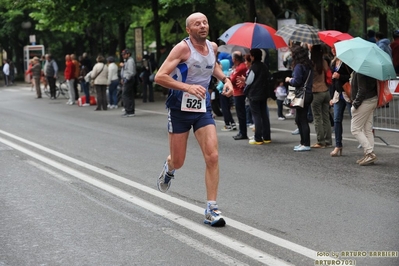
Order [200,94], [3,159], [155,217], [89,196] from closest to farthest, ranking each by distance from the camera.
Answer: [200,94] → [155,217] → [89,196] → [3,159]

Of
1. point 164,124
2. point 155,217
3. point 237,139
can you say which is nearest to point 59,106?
point 164,124

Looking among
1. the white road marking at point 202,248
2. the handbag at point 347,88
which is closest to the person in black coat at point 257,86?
the handbag at point 347,88

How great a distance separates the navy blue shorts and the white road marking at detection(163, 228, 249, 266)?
953 mm

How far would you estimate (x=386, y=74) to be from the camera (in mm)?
10977

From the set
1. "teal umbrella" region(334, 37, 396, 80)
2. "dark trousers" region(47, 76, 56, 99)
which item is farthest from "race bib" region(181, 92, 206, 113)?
"dark trousers" region(47, 76, 56, 99)

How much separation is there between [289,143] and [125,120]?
22.7 feet

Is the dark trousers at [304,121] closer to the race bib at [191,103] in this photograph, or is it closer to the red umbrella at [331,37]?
the red umbrella at [331,37]

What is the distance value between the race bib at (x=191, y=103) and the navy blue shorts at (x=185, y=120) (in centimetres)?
7

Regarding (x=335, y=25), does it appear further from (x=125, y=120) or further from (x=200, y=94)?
(x=200, y=94)

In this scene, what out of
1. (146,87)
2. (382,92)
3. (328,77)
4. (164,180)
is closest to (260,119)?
(328,77)

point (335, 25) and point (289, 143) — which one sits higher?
point (335, 25)

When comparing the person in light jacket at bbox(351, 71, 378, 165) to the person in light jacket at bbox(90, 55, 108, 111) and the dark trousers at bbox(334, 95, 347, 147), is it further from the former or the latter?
the person in light jacket at bbox(90, 55, 108, 111)

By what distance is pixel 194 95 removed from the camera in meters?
7.30

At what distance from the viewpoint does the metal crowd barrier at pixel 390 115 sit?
13188mm
